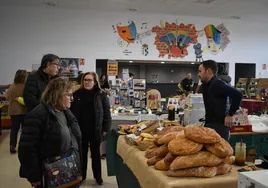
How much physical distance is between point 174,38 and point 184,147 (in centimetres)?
824

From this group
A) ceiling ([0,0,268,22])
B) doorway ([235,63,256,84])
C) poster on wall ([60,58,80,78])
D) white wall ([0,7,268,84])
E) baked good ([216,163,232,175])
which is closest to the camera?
baked good ([216,163,232,175])

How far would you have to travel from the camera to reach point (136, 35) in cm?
920

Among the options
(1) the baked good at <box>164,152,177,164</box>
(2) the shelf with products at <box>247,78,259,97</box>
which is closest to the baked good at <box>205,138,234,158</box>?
(1) the baked good at <box>164,152,177,164</box>

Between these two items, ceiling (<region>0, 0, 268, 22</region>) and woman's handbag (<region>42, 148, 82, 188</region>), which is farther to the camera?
ceiling (<region>0, 0, 268, 22</region>)

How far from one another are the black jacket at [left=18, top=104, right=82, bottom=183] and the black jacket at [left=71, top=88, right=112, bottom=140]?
136 cm

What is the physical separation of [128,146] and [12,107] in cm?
384

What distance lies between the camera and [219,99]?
126 inches

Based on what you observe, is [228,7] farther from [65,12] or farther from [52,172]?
[52,172]

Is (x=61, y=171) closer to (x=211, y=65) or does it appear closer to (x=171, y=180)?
(x=171, y=180)

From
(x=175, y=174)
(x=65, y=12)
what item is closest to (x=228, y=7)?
(x=65, y=12)

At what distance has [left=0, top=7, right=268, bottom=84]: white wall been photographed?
8.46 meters

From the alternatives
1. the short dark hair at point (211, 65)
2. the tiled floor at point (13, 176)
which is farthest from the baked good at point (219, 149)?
→ the tiled floor at point (13, 176)

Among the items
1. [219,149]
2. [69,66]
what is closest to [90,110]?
[219,149]

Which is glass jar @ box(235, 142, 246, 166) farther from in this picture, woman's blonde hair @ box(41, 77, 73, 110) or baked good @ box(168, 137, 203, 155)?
woman's blonde hair @ box(41, 77, 73, 110)
